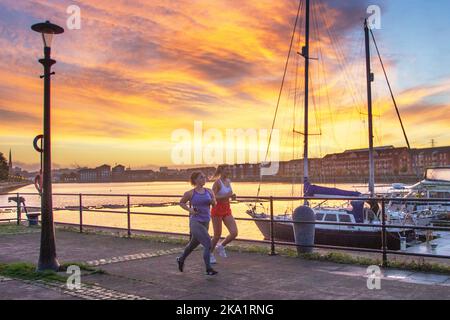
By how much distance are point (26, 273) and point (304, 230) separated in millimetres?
5222

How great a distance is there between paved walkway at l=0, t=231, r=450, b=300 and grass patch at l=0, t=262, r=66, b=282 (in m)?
0.31

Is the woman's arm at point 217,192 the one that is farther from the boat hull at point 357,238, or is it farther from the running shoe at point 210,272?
the boat hull at point 357,238

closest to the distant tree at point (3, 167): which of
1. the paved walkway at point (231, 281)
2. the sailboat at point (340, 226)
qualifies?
the sailboat at point (340, 226)

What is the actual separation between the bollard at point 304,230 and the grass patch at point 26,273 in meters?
4.55

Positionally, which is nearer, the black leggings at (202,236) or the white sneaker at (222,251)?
the black leggings at (202,236)

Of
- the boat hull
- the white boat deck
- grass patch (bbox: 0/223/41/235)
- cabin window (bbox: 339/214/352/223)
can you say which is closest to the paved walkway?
grass patch (bbox: 0/223/41/235)

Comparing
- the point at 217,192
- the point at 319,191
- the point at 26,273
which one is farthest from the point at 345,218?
the point at 26,273

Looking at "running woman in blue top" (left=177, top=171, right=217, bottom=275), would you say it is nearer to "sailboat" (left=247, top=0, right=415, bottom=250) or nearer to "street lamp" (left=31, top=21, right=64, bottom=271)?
"street lamp" (left=31, top=21, right=64, bottom=271)

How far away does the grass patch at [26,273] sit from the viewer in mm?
7680

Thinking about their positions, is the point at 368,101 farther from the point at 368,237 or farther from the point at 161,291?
the point at 161,291

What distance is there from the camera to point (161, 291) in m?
6.75

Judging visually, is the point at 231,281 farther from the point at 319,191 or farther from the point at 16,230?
the point at 319,191
